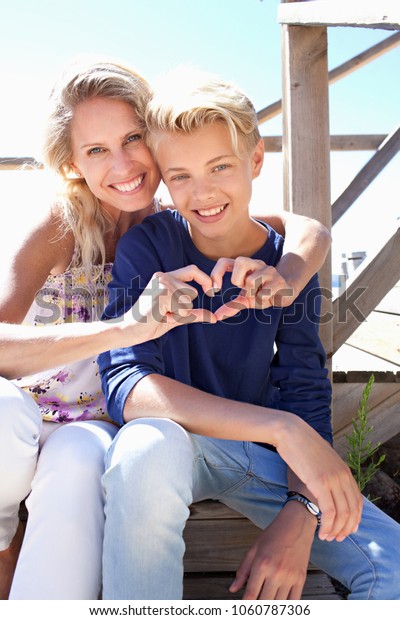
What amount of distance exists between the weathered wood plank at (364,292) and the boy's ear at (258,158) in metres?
0.50

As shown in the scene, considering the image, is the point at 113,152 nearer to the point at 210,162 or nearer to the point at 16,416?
the point at 210,162

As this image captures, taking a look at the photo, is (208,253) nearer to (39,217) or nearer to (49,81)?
(39,217)

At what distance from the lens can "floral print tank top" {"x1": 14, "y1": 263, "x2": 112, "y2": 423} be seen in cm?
166

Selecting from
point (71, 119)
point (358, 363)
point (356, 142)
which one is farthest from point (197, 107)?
point (356, 142)

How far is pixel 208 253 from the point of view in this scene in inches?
68.8

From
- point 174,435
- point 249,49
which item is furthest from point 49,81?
point 249,49

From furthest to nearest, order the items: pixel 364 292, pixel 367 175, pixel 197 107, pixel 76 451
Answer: pixel 367 175
pixel 364 292
pixel 197 107
pixel 76 451

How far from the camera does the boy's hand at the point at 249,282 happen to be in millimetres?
1359

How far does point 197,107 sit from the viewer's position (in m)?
1.57

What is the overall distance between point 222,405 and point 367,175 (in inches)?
107

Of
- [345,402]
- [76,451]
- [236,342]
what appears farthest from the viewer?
[345,402]

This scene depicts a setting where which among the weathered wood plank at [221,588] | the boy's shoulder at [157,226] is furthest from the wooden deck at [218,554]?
the boy's shoulder at [157,226]

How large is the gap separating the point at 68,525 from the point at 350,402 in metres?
1.32

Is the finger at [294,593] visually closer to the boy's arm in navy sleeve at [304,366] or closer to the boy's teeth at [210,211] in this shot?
the boy's arm in navy sleeve at [304,366]
